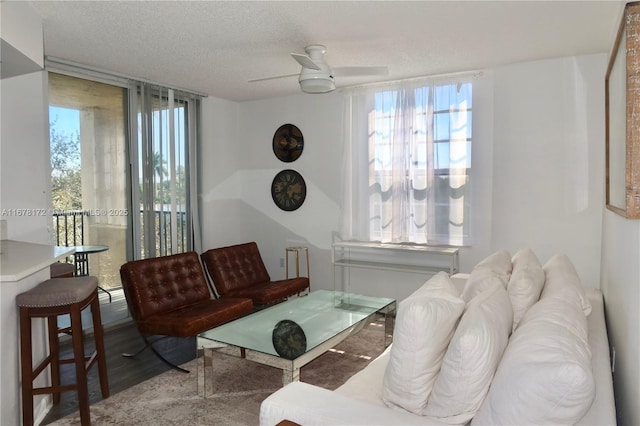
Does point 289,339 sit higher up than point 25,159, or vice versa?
point 25,159

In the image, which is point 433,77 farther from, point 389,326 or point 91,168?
point 91,168

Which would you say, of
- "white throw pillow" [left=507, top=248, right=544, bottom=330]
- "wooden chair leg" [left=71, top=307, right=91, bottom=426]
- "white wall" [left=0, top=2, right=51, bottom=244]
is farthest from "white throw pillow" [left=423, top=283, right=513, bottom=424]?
"white wall" [left=0, top=2, right=51, bottom=244]

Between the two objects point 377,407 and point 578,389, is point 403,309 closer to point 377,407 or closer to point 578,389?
point 377,407

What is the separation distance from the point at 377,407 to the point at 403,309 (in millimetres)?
345

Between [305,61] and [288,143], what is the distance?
246 cm

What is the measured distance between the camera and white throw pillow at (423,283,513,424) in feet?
4.62

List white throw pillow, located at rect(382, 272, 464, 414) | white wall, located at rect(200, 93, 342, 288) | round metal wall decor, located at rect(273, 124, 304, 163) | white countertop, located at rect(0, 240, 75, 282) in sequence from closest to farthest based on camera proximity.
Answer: white throw pillow, located at rect(382, 272, 464, 414) → white countertop, located at rect(0, 240, 75, 282) → white wall, located at rect(200, 93, 342, 288) → round metal wall decor, located at rect(273, 124, 304, 163)

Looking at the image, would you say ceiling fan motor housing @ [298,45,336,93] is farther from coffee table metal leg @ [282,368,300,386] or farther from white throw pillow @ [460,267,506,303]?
coffee table metal leg @ [282,368,300,386]

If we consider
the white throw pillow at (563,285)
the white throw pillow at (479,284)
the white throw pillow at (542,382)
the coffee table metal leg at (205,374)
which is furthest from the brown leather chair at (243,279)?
the white throw pillow at (542,382)

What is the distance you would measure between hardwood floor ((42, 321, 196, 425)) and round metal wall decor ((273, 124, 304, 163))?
8.25 feet

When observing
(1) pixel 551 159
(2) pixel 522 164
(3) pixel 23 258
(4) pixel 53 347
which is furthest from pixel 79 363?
(1) pixel 551 159

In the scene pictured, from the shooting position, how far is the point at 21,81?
11.5 ft

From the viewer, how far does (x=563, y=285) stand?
77.0 inches

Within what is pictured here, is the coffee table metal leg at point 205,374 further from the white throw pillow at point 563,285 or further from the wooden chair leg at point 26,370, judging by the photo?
the white throw pillow at point 563,285
